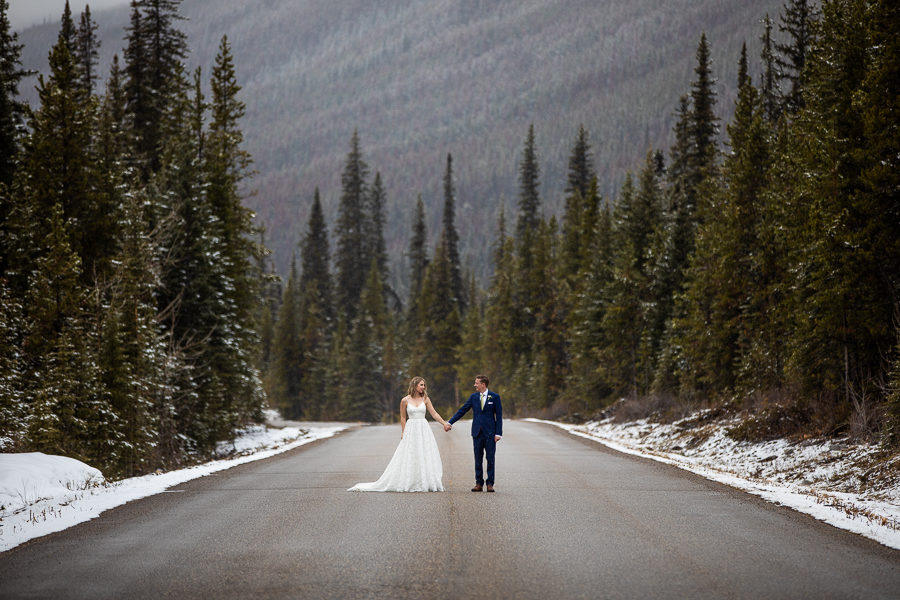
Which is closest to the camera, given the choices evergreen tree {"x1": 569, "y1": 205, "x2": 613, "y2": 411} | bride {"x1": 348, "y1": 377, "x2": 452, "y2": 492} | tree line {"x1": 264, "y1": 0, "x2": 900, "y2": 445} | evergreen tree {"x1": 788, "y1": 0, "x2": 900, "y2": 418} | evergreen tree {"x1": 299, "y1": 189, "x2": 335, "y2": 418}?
bride {"x1": 348, "y1": 377, "x2": 452, "y2": 492}

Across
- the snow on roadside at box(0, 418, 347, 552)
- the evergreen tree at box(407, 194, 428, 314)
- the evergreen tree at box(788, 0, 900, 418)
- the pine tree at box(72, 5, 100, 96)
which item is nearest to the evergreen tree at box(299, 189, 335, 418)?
the evergreen tree at box(407, 194, 428, 314)

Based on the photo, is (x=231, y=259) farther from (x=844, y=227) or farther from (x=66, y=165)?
(x=844, y=227)

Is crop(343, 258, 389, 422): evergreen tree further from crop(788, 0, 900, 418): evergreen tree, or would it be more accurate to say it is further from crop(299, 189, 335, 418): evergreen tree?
crop(788, 0, 900, 418): evergreen tree

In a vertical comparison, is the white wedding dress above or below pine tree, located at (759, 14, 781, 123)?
below

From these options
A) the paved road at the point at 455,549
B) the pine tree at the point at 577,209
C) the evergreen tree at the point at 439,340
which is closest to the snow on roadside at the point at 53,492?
the paved road at the point at 455,549

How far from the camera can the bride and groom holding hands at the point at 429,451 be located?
1338 centimetres

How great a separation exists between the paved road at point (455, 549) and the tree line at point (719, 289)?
6350 millimetres

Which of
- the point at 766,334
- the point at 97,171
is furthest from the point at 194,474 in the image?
the point at 766,334

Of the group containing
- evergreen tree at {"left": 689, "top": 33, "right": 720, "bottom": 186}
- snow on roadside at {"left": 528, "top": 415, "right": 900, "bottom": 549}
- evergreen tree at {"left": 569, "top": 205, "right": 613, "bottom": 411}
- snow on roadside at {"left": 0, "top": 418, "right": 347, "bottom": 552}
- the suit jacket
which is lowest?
snow on roadside at {"left": 528, "top": 415, "right": 900, "bottom": 549}

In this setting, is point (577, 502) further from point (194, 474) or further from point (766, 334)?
point (766, 334)

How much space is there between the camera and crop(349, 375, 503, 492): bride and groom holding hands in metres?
13.4

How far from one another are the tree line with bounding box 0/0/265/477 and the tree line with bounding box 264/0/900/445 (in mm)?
16188

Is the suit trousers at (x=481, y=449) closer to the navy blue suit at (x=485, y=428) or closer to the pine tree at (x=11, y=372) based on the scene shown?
the navy blue suit at (x=485, y=428)

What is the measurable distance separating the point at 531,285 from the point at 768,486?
5083 cm
